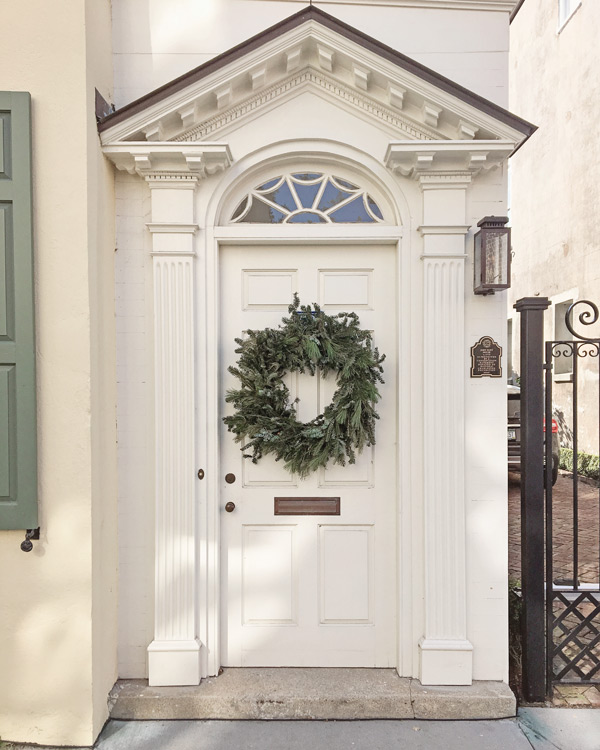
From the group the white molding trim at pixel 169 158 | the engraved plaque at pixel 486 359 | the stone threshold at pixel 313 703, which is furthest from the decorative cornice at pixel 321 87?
the stone threshold at pixel 313 703

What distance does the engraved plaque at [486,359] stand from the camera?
10.3ft

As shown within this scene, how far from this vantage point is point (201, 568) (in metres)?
3.15

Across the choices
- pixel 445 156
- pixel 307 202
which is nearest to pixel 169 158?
pixel 307 202

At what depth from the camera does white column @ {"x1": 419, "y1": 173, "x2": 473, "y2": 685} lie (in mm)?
3096

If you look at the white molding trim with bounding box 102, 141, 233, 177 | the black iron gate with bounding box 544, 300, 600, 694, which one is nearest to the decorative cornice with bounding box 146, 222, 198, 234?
the white molding trim with bounding box 102, 141, 233, 177

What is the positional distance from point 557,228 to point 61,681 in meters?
11.5

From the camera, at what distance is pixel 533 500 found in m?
3.12

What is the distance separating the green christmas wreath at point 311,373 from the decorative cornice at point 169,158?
1.01 m

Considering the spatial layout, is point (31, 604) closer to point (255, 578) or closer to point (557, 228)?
point (255, 578)

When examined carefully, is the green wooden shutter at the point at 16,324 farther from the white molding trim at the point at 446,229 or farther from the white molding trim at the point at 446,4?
the white molding trim at the point at 446,229

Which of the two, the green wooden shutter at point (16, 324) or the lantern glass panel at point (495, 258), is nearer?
the green wooden shutter at point (16, 324)

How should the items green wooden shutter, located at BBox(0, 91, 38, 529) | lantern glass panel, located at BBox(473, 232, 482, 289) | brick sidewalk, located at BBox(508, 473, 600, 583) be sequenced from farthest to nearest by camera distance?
brick sidewalk, located at BBox(508, 473, 600, 583)
lantern glass panel, located at BBox(473, 232, 482, 289)
green wooden shutter, located at BBox(0, 91, 38, 529)

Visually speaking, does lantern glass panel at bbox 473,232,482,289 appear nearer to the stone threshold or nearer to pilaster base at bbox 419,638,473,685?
pilaster base at bbox 419,638,473,685

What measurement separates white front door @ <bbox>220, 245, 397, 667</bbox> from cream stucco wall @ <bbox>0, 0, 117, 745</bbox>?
0.85 m
